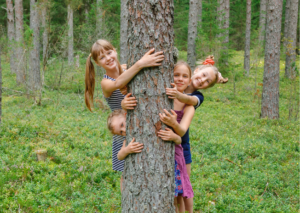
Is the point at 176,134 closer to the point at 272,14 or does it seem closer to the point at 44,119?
the point at 44,119

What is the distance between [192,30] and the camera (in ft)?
38.4

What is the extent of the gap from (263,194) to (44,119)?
6110 mm

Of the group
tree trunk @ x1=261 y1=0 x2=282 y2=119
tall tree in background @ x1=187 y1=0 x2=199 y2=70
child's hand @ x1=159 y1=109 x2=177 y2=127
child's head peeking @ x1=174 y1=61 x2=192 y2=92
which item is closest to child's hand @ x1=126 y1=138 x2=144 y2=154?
child's hand @ x1=159 y1=109 x2=177 y2=127

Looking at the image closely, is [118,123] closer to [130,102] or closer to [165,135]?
[130,102]

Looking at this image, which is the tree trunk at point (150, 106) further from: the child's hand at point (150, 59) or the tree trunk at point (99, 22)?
the tree trunk at point (99, 22)

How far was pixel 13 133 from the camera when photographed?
19.2 ft

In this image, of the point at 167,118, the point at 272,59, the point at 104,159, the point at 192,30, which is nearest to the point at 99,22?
the point at 192,30

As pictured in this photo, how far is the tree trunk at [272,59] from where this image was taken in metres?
8.33

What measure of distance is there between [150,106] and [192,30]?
10.3 metres

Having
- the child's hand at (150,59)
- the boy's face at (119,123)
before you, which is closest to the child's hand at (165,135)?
the child's hand at (150,59)

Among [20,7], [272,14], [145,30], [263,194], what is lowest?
[263,194]

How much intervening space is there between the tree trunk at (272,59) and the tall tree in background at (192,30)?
3.62 meters

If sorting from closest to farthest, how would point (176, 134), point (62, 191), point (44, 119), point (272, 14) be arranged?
1. point (176, 134)
2. point (62, 191)
3. point (44, 119)
4. point (272, 14)

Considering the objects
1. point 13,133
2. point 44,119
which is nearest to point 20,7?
point 44,119
